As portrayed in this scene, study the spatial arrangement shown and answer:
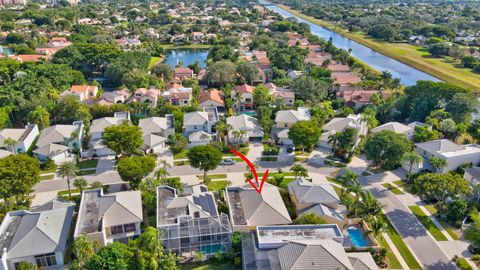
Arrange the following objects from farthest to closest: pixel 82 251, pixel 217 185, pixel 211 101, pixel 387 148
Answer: pixel 211 101, pixel 387 148, pixel 217 185, pixel 82 251

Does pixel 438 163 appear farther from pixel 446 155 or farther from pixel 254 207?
pixel 254 207

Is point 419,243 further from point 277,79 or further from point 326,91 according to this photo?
point 277,79

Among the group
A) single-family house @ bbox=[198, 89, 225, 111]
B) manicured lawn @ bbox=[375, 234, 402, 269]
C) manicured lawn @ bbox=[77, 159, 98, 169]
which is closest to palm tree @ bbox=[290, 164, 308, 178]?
manicured lawn @ bbox=[375, 234, 402, 269]

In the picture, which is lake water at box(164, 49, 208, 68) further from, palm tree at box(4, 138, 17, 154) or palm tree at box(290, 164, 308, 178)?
palm tree at box(290, 164, 308, 178)

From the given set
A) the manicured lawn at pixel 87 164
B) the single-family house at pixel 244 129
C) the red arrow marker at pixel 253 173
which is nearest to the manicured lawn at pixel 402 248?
the red arrow marker at pixel 253 173

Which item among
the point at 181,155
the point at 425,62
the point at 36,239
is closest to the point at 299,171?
the point at 181,155

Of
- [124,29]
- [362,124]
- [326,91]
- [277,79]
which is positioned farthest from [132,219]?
[124,29]

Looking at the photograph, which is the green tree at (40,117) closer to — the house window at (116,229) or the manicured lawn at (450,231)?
the house window at (116,229)
